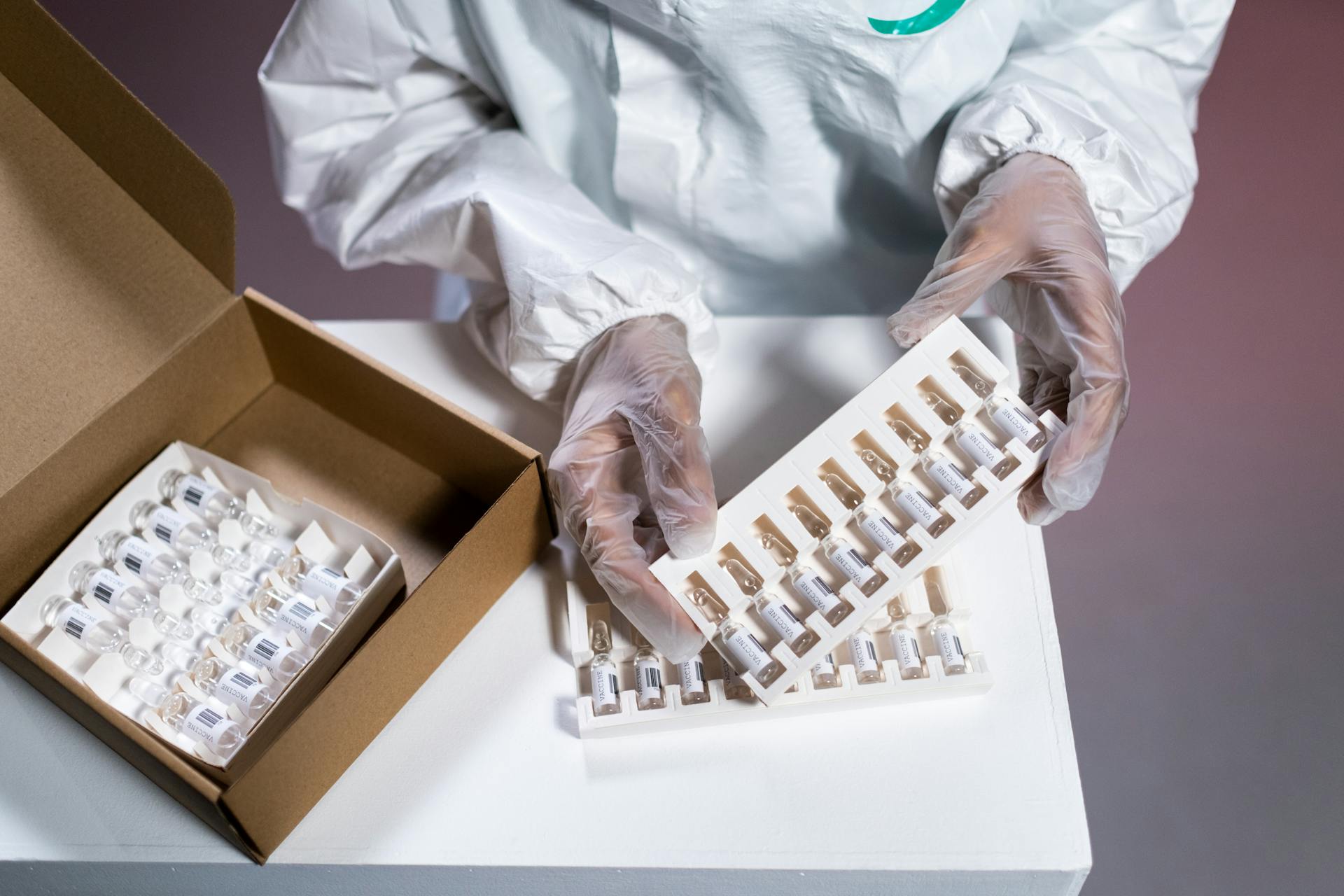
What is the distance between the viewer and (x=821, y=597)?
674 mm

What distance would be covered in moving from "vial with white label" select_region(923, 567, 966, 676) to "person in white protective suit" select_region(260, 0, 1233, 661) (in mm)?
85

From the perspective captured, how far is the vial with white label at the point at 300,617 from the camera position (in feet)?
2.38

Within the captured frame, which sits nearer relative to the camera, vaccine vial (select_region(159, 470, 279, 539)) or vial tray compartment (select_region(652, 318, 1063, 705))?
vial tray compartment (select_region(652, 318, 1063, 705))

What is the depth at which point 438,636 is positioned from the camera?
0.71m

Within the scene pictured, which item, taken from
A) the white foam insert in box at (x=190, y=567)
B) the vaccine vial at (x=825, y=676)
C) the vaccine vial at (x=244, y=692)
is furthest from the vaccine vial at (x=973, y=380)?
the vaccine vial at (x=244, y=692)

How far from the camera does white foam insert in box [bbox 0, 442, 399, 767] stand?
0.73 metres

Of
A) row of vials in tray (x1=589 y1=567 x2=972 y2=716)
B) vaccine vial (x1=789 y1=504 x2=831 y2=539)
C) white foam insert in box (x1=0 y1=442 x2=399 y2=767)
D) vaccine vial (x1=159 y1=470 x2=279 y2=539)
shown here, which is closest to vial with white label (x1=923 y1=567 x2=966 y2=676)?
row of vials in tray (x1=589 y1=567 x2=972 y2=716)

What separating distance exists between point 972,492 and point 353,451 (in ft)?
1.67

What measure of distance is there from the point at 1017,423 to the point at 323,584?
0.51m

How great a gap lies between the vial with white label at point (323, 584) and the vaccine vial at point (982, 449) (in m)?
0.44

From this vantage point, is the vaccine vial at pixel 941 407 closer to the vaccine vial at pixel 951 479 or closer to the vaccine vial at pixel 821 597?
the vaccine vial at pixel 951 479

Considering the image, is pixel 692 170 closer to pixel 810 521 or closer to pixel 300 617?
pixel 810 521

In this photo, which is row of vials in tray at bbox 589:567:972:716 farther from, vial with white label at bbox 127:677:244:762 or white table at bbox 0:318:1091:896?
vial with white label at bbox 127:677:244:762

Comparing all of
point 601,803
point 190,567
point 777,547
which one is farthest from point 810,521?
point 190,567
